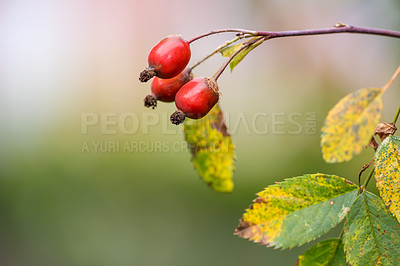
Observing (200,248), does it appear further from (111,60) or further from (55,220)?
(111,60)

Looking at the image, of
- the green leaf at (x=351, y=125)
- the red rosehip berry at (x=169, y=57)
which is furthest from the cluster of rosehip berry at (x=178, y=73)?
the green leaf at (x=351, y=125)

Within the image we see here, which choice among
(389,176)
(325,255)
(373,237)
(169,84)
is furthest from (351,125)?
(169,84)

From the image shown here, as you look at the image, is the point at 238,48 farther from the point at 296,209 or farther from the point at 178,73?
the point at 296,209

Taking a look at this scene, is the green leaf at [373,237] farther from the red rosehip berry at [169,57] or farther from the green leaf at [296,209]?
the red rosehip berry at [169,57]

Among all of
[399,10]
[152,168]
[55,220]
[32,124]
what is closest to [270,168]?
[152,168]

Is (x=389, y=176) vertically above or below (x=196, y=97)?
below
